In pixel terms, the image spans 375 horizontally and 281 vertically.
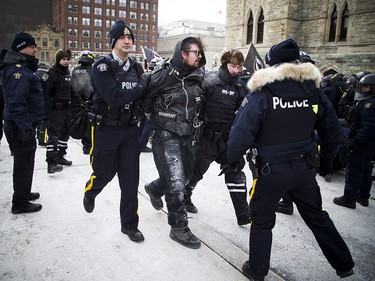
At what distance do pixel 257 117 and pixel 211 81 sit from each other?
1.56m

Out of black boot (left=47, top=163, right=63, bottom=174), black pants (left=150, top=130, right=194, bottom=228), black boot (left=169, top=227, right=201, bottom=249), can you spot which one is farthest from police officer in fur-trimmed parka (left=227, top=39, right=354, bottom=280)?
black boot (left=47, top=163, right=63, bottom=174)

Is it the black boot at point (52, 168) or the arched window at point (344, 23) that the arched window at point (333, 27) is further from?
the black boot at point (52, 168)

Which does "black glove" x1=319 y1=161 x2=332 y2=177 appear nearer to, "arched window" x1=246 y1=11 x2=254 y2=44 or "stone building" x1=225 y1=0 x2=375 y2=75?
"stone building" x1=225 y1=0 x2=375 y2=75

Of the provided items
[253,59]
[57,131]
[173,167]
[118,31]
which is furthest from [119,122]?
[253,59]

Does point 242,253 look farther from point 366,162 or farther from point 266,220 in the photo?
point 366,162

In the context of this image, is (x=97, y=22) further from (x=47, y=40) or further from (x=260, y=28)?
(x=260, y=28)

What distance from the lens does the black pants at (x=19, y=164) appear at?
392cm

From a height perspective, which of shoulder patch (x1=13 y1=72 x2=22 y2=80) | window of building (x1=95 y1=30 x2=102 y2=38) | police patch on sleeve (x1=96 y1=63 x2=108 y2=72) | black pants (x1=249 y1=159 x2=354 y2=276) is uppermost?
window of building (x1=95 y1=30 x2=102 y2=38)

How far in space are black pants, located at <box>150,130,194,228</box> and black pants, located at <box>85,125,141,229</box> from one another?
270 mm

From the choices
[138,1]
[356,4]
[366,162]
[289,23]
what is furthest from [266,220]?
[138,1]

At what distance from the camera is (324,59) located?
19.6m

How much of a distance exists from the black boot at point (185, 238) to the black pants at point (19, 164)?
6.79 ft

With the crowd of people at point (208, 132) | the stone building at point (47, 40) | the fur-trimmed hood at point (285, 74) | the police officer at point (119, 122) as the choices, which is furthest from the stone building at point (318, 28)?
the stone building at point (47, 40)

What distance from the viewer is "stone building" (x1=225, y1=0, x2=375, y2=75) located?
17562 millimetres
